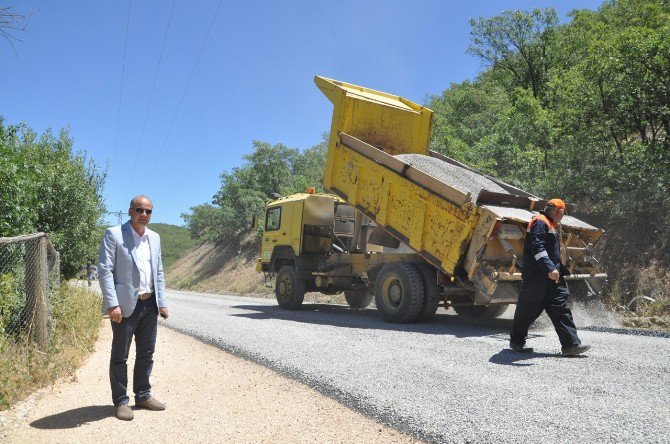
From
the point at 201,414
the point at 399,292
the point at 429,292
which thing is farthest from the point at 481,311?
the point at 201,414

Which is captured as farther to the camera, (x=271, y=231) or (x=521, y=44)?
(x=521, y=44)

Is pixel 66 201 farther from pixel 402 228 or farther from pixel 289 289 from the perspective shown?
pixel 402 228

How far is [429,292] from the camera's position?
815 centimetres

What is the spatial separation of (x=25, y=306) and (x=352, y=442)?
12.7 ft

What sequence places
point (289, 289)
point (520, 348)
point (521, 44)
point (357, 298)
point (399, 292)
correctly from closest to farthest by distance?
point (520, 348), point (399, 292), point (289, 289), point (357, 298), point (521, 44)

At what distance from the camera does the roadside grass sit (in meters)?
4.23

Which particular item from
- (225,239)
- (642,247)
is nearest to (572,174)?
(642,247)

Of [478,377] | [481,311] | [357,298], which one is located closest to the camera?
[478,377]

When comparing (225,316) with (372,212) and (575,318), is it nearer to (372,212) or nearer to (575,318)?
(372,212)

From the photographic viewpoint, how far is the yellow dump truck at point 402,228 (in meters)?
7.18

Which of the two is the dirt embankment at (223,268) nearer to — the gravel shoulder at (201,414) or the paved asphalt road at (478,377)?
the paved asphalt road at (478,377)

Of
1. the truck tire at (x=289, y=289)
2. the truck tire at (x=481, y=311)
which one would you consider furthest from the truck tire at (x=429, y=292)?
the truck tire at (x=289, y=289)

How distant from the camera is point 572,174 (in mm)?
13125

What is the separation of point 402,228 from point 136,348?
5.09m
